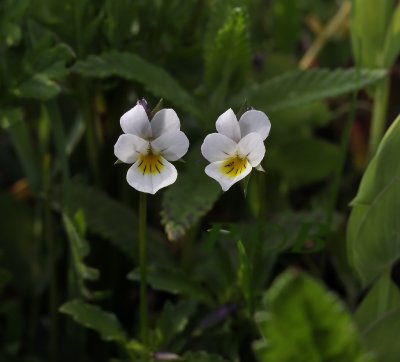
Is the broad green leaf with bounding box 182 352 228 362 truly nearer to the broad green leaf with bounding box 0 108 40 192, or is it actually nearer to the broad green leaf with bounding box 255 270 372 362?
the broad green leaf with bounding box 255 270 372 362

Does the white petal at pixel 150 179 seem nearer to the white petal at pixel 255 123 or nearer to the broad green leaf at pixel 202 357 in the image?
the white petal at pixel 255 123

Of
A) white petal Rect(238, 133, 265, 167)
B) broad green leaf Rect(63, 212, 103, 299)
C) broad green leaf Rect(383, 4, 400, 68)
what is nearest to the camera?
white petal Rect(238, 133, 265, 167)

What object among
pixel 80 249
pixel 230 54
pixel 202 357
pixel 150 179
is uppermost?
pixel 230 54

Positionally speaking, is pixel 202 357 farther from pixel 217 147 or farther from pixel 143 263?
pixel 217 147

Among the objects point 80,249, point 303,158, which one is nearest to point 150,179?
point 80,249

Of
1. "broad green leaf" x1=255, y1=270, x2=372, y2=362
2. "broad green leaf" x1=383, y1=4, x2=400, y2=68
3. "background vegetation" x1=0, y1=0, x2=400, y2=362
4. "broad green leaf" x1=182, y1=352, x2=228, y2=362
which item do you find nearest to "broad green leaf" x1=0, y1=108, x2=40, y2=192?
"background vegetation" x1=0, y1=0, x2=400, y2=362

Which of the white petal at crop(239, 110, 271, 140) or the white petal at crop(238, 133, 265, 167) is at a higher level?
the white petal at crop(239, 110, 271, 140)

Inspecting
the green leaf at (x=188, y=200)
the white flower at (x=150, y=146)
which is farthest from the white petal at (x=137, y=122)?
the green leaf at (x=188, y=200)
